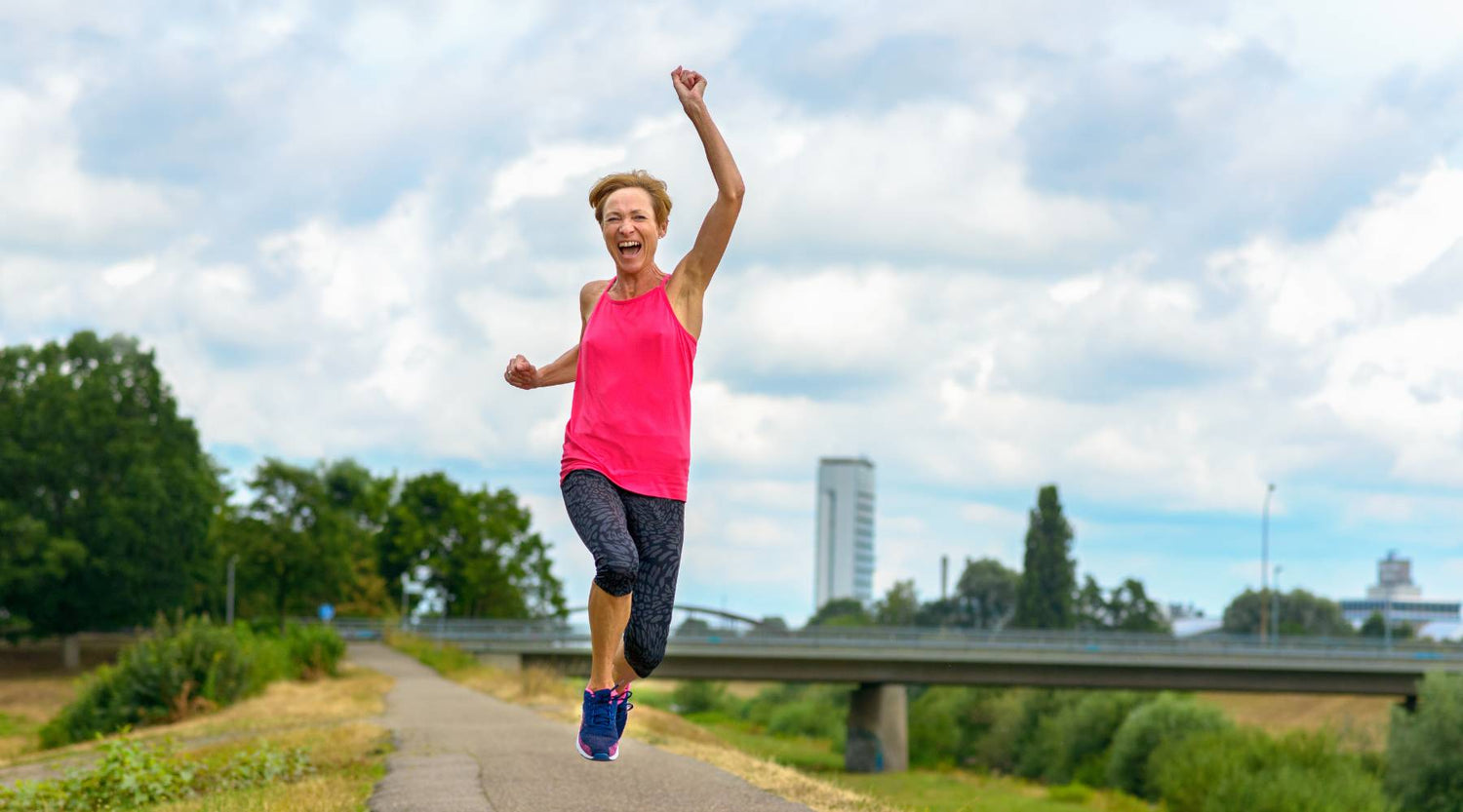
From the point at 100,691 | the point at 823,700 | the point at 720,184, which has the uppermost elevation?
the point at 720,184

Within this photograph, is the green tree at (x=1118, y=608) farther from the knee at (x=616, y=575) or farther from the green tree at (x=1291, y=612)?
the knee at (x=616, y=575)

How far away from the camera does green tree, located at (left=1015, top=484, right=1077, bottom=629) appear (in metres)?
95.6

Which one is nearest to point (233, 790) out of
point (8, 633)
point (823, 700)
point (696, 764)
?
point (696, 764)

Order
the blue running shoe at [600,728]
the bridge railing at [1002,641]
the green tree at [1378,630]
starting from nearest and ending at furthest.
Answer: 1. the blue running shoe at [600,728]
2. the bridge railing at [1002,641]
3. the green tree at [1378,630]

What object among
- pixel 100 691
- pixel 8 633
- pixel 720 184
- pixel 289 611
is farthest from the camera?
pixel 289 611

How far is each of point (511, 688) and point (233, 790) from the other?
735 inches

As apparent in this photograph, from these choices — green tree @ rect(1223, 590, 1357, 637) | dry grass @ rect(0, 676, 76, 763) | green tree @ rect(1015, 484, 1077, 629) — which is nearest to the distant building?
green tree @ rect(1223, 590, 1357, 637)

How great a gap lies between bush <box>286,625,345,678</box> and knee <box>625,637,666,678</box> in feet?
105

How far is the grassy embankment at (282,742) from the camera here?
973cm

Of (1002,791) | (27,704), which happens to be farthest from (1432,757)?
(27,704)

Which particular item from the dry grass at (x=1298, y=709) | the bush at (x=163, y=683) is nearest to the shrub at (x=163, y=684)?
the bush at (x=163, y=683)

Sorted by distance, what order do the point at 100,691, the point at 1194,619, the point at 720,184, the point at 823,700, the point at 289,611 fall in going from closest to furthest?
the point at 720,184
the point at 100,691
the point at 823,700
the point at 289,611
the point at 1194,619

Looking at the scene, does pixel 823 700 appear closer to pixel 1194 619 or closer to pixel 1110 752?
pixel 1110 752

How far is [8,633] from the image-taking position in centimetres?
6375
